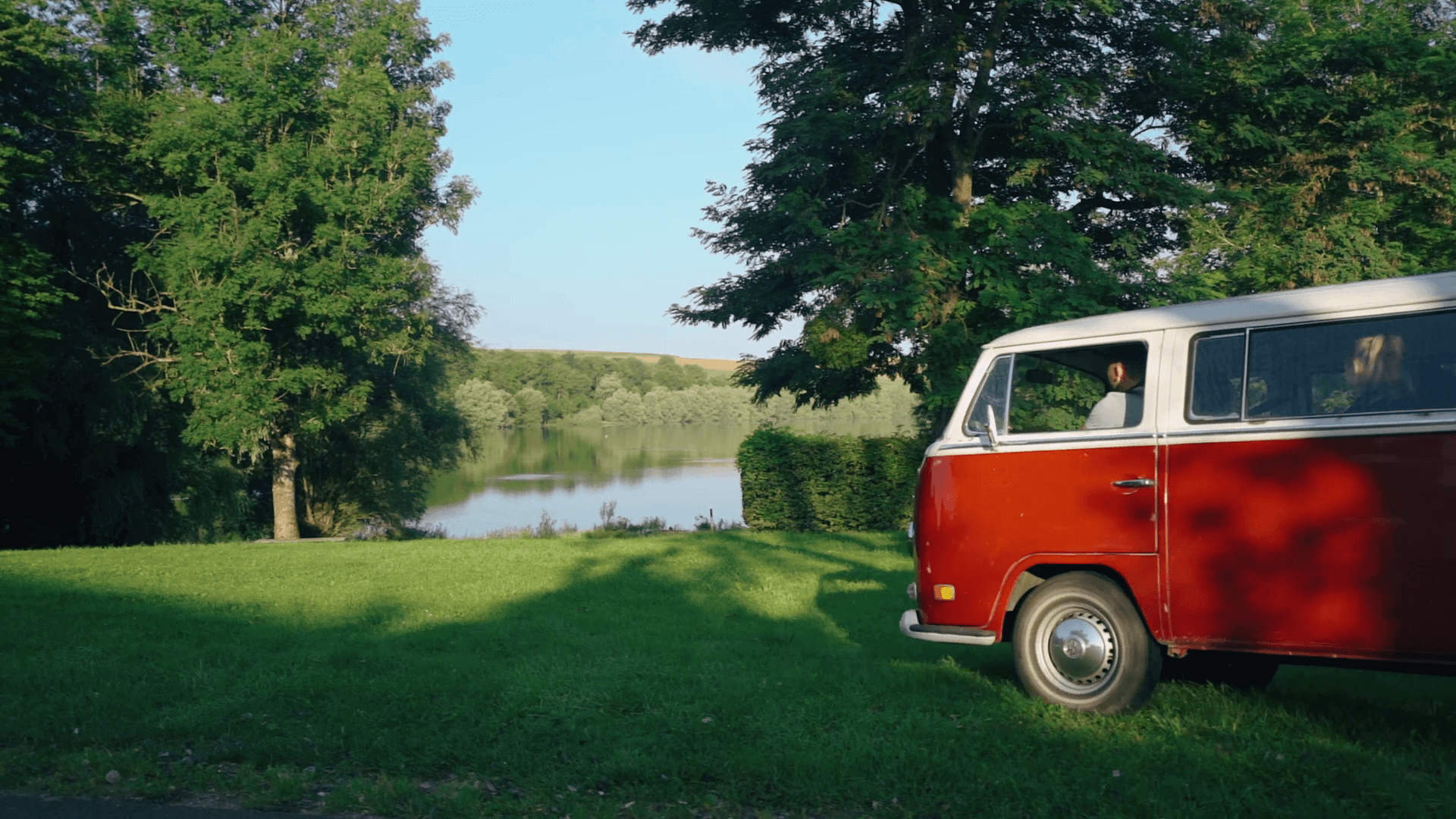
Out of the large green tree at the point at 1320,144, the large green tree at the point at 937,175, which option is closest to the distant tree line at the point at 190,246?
the large green tree at the point at 937,175

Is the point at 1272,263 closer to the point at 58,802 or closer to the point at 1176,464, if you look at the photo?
the point at 1176,464

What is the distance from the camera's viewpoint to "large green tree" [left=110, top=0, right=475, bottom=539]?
84.9 ft

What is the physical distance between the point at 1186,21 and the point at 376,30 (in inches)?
857

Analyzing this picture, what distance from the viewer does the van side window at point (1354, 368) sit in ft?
17.4

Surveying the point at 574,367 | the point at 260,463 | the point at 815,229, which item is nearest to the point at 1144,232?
the point at 815,229

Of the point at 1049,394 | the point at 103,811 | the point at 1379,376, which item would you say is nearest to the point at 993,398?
the point at 1049,394

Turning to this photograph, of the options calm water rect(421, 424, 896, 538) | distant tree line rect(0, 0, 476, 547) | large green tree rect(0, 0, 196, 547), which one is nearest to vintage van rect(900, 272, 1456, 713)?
calm water rect(421, 424, 896, 538)

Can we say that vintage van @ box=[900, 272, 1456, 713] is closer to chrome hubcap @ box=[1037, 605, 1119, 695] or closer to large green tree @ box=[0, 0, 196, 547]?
chrome hubcap @ box=[1037, 605, 1119, 695]

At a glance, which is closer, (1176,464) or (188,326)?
(1176,464)

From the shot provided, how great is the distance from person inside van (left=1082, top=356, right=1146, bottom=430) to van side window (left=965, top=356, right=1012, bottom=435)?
0.57m

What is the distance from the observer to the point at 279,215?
85.7ft

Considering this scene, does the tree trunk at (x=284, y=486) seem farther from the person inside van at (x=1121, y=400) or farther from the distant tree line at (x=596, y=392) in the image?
the distant tree line at (x=596, y=392)

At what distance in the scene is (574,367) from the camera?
358ft

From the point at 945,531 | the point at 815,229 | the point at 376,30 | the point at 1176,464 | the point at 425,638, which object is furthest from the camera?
the point at 376,30
